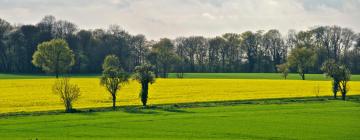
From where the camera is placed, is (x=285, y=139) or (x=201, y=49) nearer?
(x=285, y=139)

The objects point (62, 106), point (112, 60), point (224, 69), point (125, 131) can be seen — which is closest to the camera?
point (125, 131)

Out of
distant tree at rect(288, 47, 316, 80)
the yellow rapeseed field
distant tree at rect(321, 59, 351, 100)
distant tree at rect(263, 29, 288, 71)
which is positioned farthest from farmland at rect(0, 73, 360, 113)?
distant tree at rect(263, 29, 288, 71)

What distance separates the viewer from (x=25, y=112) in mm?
56375

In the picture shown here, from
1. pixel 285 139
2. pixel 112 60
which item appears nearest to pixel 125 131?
pixel 285 139

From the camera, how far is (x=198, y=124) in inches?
1843

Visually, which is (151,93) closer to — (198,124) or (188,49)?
(198,124)

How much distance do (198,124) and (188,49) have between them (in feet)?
435

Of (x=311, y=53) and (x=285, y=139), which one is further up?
(x=311, y=53)

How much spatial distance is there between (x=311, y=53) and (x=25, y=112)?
8859 centimetres

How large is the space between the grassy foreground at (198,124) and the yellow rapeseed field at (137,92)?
7887mm

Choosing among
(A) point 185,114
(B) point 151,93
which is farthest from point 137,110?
(B) point 151,93

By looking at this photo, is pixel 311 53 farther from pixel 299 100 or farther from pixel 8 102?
pixel 8 102

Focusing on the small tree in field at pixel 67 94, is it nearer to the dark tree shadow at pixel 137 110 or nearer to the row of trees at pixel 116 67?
the row of trees at pixel 116 67

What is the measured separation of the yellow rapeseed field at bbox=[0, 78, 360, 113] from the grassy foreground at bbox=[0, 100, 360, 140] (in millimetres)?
7887
